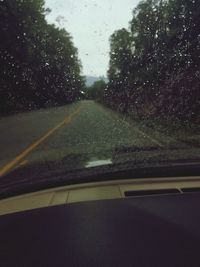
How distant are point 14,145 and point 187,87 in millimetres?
10590

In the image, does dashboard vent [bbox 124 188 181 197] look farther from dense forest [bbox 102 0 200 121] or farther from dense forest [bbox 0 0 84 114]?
dense forest [bbox 0 0 84 114]

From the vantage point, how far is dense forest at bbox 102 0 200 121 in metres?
24.1

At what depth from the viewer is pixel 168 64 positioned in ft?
126

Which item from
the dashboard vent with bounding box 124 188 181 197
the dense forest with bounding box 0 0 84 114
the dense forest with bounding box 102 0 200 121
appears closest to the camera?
the dashboard vent with bounding box 124 188 181 197

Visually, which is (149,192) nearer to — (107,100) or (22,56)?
(22,56)

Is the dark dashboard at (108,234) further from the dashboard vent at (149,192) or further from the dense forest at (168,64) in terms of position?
the dense forest at (168,64)

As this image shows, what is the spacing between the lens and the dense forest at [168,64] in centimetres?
2412

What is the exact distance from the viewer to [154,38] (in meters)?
75.8

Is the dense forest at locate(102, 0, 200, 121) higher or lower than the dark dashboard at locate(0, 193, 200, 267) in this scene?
lower

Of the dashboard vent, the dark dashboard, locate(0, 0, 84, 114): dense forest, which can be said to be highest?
the dark dashboard

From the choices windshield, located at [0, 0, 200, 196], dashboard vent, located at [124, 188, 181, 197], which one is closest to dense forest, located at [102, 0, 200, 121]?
windshield, located at [0, 0, 200, 196]

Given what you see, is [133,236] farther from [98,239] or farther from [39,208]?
[39,208]

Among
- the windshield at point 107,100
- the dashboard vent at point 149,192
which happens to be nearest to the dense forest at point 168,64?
the windshield at point 107,100

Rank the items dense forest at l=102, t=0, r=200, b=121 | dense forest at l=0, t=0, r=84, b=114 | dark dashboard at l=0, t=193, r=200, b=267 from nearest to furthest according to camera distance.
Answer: dark dashboard at l=0, t=193, r=200, b=267, dense forest at l=102, t=0, r=200, b=121, dense forest at l=0, t=0, r=84, b=114
